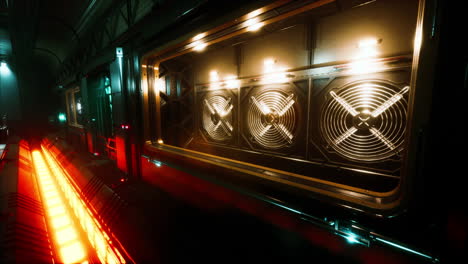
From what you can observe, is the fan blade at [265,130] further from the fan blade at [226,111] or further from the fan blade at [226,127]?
the fan blade at [226,111]

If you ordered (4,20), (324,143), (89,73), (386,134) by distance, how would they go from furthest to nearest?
(4,20) → (89,73) → (324,143) → (386,134)

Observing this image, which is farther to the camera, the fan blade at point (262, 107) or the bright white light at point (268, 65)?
the fan blade at point (262, 107)

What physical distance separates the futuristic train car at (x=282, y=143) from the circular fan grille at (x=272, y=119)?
3 cm

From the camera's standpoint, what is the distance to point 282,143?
15.3 feet

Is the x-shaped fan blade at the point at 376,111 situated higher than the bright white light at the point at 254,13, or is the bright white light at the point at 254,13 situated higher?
the bright white light at the point at 254,13

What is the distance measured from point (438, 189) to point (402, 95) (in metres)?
2.26

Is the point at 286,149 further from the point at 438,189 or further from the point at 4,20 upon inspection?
the point at 4,20

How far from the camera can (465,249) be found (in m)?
1.29

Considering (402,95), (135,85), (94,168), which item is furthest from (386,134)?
(94,168)

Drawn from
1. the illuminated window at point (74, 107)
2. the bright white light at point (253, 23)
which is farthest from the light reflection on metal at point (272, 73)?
the illuminated window at point (74, 107)

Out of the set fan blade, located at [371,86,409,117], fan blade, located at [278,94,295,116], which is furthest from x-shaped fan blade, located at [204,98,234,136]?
fan blade, located at [371,86,409,117]

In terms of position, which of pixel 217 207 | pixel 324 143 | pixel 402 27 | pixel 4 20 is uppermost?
pixel 4 20

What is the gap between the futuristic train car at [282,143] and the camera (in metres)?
1.46

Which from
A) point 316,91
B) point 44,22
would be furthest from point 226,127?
point 44,22
